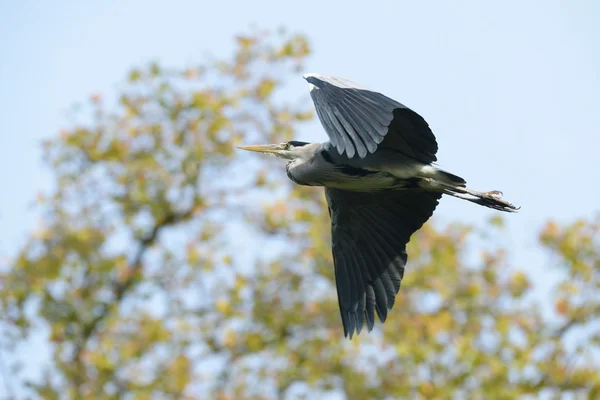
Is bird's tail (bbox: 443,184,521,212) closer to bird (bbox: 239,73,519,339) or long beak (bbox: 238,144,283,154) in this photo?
bird (bbox: 239,73,519,339)

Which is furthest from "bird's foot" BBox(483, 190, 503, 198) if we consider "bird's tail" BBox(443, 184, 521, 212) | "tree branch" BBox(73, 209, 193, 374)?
"tree branch" BBox(73, 209, 193, 374)

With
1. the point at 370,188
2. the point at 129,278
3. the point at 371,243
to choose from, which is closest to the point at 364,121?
the point at 370,188

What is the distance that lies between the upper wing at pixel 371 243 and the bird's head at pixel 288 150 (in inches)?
12.9

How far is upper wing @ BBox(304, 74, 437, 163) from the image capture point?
5070mm

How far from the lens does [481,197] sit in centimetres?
609

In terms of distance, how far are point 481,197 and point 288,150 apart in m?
1.30

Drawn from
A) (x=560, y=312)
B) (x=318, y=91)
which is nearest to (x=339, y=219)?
(x=318, y=91)

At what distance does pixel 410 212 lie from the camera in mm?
6426

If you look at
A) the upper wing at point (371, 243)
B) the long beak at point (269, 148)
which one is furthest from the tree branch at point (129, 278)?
the upper wing at point (371, 243)

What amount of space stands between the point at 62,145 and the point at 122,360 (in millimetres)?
2508

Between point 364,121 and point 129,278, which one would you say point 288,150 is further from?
point 129,278

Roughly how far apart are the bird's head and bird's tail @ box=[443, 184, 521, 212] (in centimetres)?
92

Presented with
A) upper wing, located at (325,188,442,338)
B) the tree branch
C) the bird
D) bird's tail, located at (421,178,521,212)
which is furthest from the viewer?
the tree branch

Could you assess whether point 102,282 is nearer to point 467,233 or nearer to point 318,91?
point 467,233
